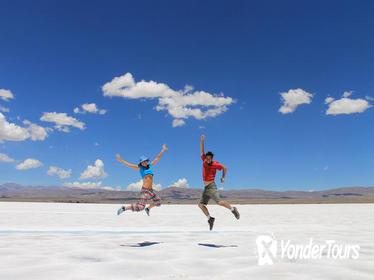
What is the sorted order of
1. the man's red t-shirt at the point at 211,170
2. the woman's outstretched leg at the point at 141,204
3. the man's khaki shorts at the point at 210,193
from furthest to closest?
1. the man's red t-shirt at the point at 211,170
2. the man's khaki shorts at the point at 210,193
3. the woman's outstretched leg at the point at 141,204

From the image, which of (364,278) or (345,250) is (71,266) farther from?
(345,250)

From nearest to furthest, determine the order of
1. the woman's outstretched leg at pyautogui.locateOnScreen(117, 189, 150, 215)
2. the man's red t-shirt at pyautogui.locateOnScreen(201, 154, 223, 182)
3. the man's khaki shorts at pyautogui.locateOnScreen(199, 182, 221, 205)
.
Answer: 1. the woman's outstretched leg at pyautogui.locateOnScreen(117, 189, 150, 215)
2. the man's khaki shorts at pyautogui.locateOnScreen(199, 182, 221, 205)
3. the man's red t-shirt at pyautogui.locateOnScreen(201, 154, 223, 182)

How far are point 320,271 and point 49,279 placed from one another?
3017 millimetres

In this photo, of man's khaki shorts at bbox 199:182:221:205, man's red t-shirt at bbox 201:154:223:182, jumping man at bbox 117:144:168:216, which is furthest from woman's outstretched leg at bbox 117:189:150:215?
man's red t-shirt at bbox 201:154:223:182

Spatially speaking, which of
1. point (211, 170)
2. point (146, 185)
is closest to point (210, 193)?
point (211, 170)

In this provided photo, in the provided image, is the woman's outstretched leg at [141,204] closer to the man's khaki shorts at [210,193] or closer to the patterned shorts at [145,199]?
the patterned shorts at [145,199]

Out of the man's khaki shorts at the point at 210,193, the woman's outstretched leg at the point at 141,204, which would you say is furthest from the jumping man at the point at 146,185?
the man's khaki shorts at the point at 210,193

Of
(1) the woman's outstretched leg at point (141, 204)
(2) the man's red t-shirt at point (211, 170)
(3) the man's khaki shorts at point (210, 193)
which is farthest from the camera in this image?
(2) the man's red t-shirt at point (211, 170)

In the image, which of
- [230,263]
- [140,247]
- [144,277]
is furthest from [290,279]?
[140,247]

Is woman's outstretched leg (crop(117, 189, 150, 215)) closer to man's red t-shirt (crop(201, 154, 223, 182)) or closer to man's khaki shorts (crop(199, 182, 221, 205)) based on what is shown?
man's khaki shorts (crop(199, 182, 221, 205))

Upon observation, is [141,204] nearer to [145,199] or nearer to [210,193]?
[145,199]

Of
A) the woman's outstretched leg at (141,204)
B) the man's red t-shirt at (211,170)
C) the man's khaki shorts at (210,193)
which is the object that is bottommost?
the woman's outstretched leg at (141,204)

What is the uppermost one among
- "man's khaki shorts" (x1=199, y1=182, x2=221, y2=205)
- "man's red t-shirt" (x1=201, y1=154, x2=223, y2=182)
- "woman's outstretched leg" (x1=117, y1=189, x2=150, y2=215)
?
"man's red t-shirt" (x1=201, y1=154, x2=223, y2=182)

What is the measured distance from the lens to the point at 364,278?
338 cm
